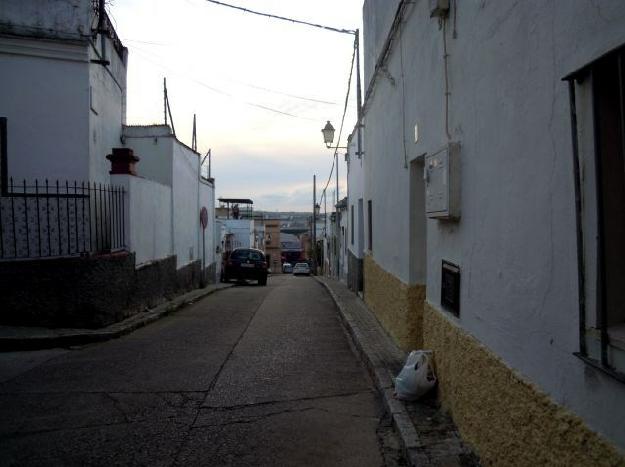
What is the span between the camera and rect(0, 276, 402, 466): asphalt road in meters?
4.55

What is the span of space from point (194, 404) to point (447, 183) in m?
3.12

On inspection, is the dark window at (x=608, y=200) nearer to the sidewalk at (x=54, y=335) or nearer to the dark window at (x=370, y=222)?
the sidewalk at (x=54, y=335)

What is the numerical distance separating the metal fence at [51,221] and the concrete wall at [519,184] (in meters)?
5.95

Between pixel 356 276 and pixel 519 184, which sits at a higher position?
pixel 519 184

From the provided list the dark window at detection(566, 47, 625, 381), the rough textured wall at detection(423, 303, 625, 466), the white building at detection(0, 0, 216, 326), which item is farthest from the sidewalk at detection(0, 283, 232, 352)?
the dark window at detection(566, 47, 625, 381)

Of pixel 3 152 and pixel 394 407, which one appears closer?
pixel 394 407

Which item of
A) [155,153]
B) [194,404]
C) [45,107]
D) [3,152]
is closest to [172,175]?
[155,153]

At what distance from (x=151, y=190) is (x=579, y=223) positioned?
1116 centimetres

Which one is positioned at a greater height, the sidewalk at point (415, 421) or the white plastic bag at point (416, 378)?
the white plastic bag at point (416, 378)

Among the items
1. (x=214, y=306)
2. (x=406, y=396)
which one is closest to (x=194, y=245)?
(x=214, y=306)

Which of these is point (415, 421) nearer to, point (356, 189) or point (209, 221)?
point (356, 189)

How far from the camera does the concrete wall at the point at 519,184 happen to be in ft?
8.67

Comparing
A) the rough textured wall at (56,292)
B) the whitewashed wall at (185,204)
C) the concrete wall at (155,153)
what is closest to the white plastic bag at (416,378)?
the rough textured wall at (56,292)

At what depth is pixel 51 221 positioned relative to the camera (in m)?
9.40
